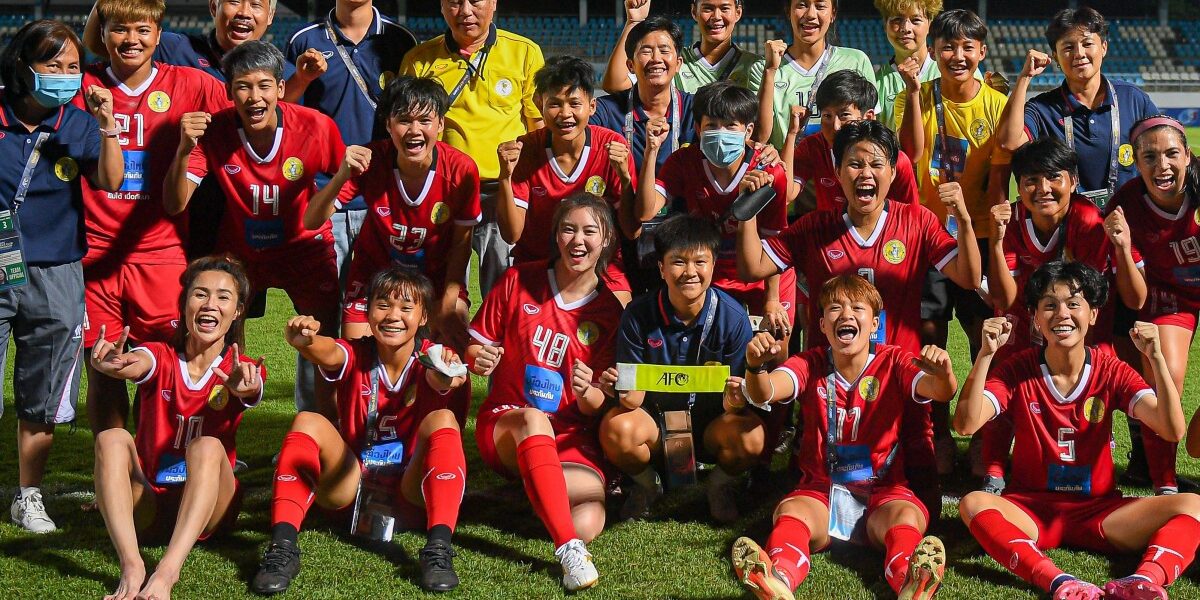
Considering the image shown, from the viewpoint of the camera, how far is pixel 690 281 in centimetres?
391

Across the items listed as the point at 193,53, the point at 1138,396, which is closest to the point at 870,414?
the point at 1138,396

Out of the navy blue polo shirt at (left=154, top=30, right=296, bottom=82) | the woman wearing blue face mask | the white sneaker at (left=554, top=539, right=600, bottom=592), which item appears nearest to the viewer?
the white sneaker at (left=554, top=539, right=600, bottom=592)

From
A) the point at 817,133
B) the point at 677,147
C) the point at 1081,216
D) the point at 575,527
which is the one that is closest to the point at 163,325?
the point at 575,527

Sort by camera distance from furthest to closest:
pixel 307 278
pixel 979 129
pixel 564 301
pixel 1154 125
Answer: pixel 979 129 → pixel 307 278 → pixel 1154 125 → pixel 564 301

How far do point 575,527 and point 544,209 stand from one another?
1.34 m

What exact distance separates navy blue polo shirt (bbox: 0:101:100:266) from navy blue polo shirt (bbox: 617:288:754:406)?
6.54 ft

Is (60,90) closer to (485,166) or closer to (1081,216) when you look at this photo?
(485,166)

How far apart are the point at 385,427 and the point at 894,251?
6.30 ft

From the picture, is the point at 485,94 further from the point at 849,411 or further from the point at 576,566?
the point at 576,566

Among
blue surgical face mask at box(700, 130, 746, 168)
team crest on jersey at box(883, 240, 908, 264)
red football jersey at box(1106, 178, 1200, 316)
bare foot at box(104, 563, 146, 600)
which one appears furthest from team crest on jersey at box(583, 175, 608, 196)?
bare foot at box(104, 563, 146, 600)

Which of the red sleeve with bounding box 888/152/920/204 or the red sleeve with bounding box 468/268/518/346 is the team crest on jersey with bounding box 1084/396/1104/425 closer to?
the red sleeve with bounding box 888/152/920/204

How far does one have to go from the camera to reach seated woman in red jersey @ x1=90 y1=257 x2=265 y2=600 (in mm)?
3553

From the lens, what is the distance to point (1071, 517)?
3598 mm

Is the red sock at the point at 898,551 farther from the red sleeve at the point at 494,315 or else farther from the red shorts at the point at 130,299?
the red shorts at the point at 130,299
